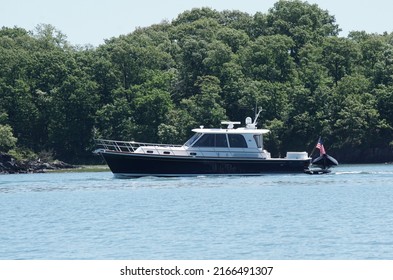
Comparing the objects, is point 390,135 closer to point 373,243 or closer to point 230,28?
point 230,28

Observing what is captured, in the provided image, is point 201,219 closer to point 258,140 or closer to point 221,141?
point 221,141

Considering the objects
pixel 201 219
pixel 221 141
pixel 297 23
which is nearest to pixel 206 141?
pixel 221 141

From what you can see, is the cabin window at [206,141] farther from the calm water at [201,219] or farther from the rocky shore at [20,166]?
the rocky shore at [20,166]

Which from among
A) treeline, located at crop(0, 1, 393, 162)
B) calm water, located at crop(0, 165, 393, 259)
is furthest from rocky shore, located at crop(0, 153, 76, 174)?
calm water, located at crop(0, 165, 393, 259)

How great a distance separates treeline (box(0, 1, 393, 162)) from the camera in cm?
10562

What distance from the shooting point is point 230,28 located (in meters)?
131

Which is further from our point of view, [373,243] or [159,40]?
[159,40]

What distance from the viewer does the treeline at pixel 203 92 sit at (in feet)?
347

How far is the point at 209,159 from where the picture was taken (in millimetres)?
74250

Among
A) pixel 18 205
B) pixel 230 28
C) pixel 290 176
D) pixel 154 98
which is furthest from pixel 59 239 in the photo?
pixel 230 28

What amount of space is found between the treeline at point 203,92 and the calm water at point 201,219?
34965mm

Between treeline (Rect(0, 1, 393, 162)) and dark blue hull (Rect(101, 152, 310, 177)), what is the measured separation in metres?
28.8

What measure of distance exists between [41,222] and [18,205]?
9.29 meters

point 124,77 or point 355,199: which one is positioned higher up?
point 124,77
